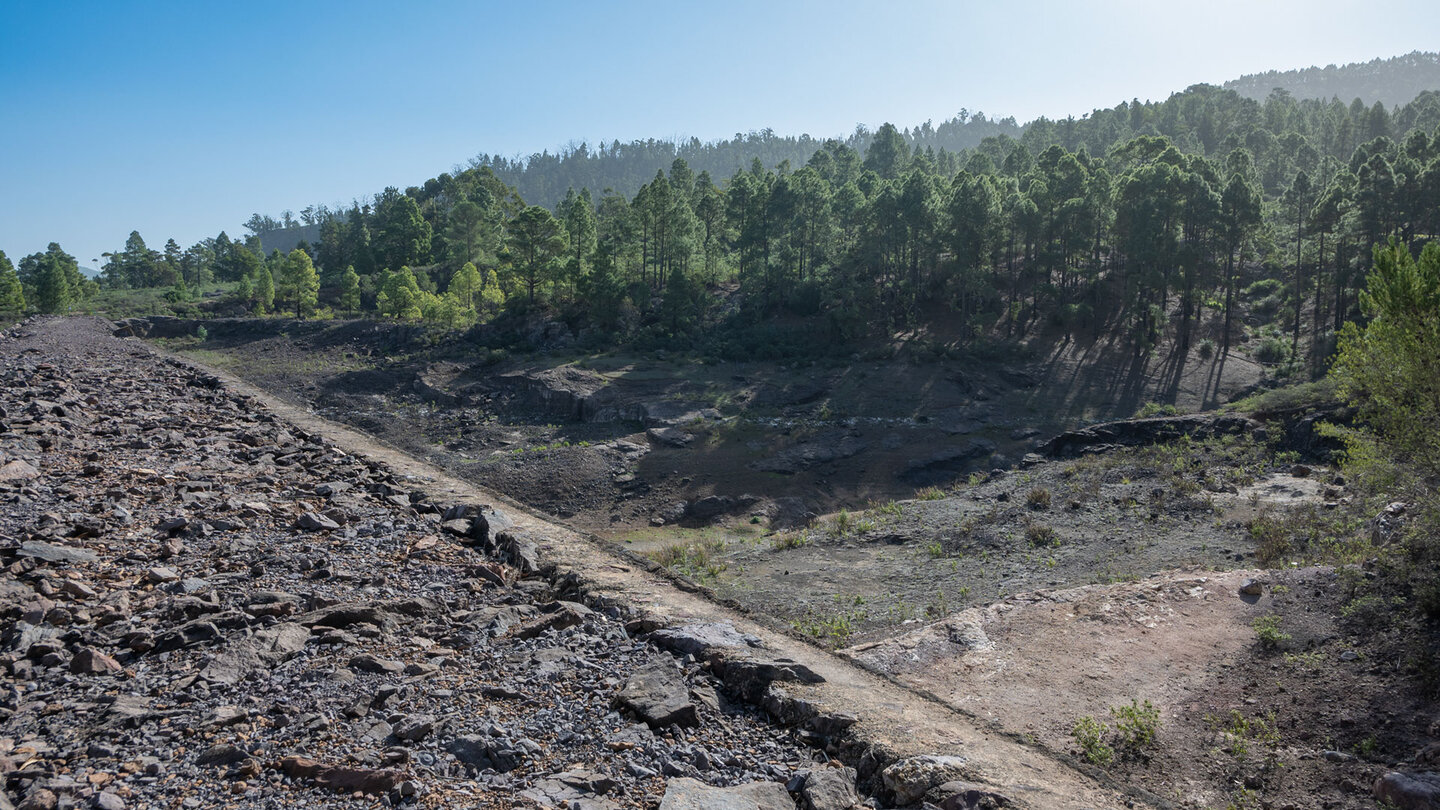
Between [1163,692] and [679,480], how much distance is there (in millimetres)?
17882

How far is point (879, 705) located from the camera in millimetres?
8961

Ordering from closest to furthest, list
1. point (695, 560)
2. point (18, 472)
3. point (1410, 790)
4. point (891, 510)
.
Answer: point (1410, 790), point (18, 472), point (695, 560), point (891, 510)

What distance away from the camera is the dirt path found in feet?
24.6

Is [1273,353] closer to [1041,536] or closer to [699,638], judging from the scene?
[1041,536]

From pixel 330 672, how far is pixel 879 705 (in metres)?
6.23

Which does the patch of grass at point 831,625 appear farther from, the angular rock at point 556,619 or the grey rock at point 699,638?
the angular rock at point 556,619

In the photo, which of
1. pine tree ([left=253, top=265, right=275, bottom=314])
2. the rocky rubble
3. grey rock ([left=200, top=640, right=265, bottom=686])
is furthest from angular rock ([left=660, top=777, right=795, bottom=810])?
pine tree ([left=253, top=265, right=275, bottom=314])

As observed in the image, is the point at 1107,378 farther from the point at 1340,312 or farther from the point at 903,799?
the point at 903,799

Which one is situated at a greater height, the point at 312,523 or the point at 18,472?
the point at 18,472

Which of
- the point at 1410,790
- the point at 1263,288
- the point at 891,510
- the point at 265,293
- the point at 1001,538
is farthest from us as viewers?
the point at 265,293

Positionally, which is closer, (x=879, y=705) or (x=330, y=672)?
(x=330, y=672)

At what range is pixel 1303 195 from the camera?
4609 centimetres

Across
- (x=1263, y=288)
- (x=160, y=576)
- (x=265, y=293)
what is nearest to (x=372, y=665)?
(x=160, y=576)

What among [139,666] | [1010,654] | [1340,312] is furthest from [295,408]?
[1340,312]
